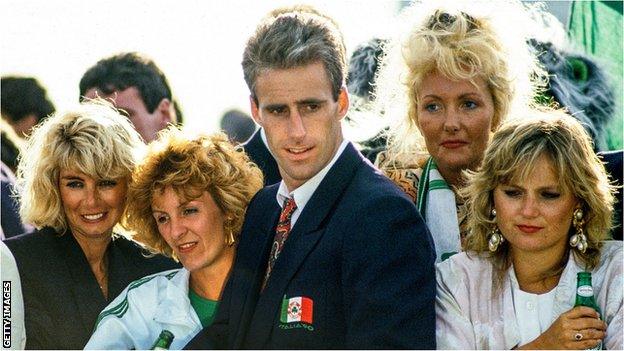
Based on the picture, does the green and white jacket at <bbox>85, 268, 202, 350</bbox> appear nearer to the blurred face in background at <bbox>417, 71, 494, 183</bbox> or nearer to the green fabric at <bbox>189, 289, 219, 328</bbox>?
the green fabric at <bbox>189, 289, 219, 328</bbox>

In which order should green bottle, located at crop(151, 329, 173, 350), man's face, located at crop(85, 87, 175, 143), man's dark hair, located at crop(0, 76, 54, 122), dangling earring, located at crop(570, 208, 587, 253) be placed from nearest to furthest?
dangling earring, located at crop(570, 208, 587, 253) → green bottle, located at crop(151, 329, 173, 350) → man's face, located at crop(85, 87, 175, 143) → man's dark hair, located at crop(0, 76, 54, 122)

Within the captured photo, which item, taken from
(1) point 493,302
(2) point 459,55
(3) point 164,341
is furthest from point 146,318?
(2) point 459,55

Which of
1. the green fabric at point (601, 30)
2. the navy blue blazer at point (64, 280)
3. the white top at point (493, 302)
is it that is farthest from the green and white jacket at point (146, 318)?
the green fabric at point (601, 30)

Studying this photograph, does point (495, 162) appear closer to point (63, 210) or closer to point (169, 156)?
point (169, 156)

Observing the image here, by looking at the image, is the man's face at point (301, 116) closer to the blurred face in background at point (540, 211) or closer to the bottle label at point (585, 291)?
the blurred face in background at point (540, 211)

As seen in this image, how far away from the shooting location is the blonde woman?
3986mm

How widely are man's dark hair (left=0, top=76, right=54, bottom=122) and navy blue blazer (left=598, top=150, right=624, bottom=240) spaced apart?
278 centimetres

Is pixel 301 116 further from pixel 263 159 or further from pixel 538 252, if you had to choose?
pixel 263 159

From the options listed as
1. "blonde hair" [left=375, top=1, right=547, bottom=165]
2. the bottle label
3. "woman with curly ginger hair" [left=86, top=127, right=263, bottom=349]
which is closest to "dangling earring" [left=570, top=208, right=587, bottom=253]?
the bottle label

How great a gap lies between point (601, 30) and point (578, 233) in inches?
93.8

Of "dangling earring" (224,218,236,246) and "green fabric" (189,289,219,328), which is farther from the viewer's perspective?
"dangling earring" (224,218,236,246)

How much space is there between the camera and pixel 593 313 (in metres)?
3.26

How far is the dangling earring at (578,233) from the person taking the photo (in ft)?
11.0

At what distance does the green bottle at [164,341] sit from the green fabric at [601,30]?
279cm
